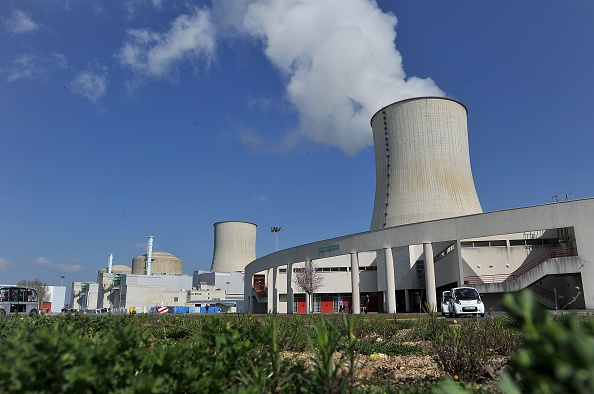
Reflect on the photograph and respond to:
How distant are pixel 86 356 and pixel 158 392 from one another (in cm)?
36

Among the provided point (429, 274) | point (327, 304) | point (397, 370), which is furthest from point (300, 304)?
point (397, 370)

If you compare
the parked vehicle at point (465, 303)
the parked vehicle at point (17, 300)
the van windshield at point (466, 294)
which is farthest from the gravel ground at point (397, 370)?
the parked vehicle at point (17, 300)

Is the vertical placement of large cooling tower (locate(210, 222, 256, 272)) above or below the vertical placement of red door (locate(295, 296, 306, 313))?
above

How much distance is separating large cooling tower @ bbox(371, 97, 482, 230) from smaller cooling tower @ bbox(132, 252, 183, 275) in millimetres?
68821

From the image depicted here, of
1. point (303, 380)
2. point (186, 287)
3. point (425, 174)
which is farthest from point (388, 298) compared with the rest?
point (186, 287)

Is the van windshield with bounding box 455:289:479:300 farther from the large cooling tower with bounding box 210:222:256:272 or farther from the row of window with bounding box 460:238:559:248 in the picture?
the large cooling tower with bounding box 210:222:256:272

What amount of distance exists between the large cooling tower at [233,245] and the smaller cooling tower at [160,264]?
2708 cm

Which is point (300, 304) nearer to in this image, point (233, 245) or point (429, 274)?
point (233, 245)

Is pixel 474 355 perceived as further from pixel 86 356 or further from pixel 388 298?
pixel 388 298

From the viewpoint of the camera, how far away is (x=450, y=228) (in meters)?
29.1

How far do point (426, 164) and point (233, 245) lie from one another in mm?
41778

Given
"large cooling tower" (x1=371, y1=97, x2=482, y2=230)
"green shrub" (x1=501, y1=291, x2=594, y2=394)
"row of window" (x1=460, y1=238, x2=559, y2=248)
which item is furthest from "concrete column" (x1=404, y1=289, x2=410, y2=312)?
"green shrub" (x1=501, y1=291, x2=594, y2=394)

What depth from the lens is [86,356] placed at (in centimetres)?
192

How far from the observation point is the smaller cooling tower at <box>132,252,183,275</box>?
91.0 metres
